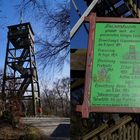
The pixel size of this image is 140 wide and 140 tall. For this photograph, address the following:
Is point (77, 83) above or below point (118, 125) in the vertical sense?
above

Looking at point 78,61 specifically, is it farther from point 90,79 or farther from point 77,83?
point 90,79

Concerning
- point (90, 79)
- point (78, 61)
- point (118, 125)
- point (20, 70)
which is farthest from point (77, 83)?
point (20, 70)

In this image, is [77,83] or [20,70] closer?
[77,83]

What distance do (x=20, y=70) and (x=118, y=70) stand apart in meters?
12.9

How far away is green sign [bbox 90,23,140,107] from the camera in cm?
657

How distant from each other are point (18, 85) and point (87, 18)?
37.3ft

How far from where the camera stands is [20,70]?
19156 millimetres

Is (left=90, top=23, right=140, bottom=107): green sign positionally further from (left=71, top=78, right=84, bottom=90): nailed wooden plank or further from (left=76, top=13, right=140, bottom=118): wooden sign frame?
(left=71, top=78, right=84, bottom=90): nailed wooden plank

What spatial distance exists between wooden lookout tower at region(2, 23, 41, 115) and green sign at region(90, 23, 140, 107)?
1021 centimetres

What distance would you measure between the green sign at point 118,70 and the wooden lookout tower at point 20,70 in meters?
10.2

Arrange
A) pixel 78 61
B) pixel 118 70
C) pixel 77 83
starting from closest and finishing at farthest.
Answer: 1. pixel 118 70
2. pixel 78 61
3. pixel 77 83

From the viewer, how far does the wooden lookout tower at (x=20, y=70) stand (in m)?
17.6

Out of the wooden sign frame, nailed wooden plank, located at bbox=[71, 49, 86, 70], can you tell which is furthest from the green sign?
nailed wooden plank, located at bbox=[71, 49, 86, 70]

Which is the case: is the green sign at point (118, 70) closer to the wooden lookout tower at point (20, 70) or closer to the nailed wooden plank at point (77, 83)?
the nailed wooden plank at point (77, 83)
